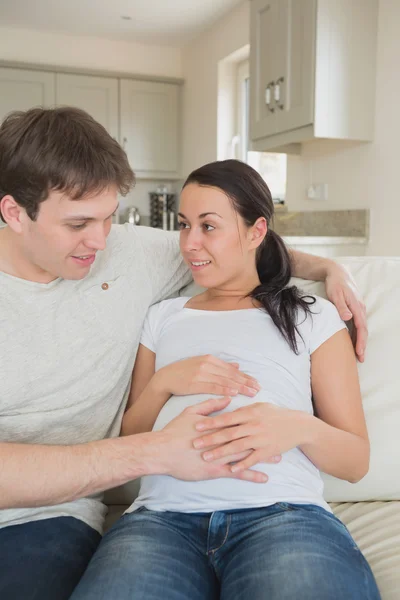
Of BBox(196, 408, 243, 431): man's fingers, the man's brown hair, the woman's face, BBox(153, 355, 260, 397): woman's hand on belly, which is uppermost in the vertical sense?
the man's brown hair

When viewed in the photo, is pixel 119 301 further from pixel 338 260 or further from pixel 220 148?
pixel 220 148

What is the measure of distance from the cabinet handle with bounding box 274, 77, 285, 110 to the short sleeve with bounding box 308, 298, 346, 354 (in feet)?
8.17

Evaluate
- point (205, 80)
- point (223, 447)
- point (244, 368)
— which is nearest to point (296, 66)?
point (205, 80)

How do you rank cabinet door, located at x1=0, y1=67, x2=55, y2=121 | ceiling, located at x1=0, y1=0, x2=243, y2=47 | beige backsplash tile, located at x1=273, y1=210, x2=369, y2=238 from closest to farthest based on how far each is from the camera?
beige backsplash tile, located at x1=273, y1=210, x2=369, y2=238
ceiling, located at x1=0, y1=0, x2=243, y2=47
cabinet door, located at x1=0, y1=67, x2=55, y2=121

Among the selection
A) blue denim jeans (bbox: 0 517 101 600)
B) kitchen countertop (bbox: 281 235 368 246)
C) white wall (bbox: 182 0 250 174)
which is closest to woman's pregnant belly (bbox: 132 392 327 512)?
blue denim jeans (bbox: 0 517 101 600)

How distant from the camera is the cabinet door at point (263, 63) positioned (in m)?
3.56

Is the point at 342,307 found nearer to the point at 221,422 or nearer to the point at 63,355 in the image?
the point at 221,422

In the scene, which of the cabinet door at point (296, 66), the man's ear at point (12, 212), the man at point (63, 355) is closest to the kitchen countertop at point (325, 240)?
the cabinet door at point (296, 66)

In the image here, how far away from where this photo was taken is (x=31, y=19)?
203 inches

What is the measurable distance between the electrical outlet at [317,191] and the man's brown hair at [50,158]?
2810mm

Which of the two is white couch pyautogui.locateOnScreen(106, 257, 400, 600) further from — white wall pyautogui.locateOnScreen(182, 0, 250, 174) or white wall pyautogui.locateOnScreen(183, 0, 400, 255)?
white wall pyautogui.locateOnScreen(182, 0, 250, 174)

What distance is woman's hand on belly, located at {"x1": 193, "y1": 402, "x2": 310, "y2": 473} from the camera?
103 cm

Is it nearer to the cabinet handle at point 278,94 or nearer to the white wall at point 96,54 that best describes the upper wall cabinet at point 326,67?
the cabinet handle at point 278,94

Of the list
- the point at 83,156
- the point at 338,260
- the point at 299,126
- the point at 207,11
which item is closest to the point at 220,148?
the point at 207,11
